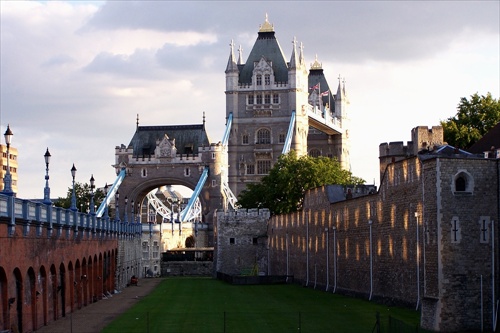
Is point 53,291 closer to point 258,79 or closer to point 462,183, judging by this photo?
point 462,183

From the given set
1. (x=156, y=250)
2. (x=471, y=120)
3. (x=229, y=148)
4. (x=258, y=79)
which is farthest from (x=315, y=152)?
(x=471, y=120)

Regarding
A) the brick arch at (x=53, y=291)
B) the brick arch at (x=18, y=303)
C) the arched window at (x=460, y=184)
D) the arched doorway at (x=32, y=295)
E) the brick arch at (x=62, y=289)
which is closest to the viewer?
the brick arch at (x=18, y=303)

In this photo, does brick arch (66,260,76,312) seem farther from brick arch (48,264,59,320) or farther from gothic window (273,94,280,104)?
gothic window (273,94,280,104)

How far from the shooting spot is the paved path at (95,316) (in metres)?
44.3

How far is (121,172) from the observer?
519ft

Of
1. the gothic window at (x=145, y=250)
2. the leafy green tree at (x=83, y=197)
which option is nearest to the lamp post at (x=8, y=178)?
the gothic window at (x=145, y=250)

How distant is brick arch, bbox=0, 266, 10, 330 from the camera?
3766 cm

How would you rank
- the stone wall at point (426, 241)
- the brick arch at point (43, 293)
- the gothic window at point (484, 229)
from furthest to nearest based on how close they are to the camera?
the brick arch at point (43, 293)
the gothic window at point (484, 229)
the stone wall at point (426, 241)

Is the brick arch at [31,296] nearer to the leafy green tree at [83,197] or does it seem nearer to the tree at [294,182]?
the tree at [294,182]

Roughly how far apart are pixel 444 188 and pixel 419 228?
516 cm

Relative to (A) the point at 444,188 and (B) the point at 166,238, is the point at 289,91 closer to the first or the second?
(B) the point at 166,238

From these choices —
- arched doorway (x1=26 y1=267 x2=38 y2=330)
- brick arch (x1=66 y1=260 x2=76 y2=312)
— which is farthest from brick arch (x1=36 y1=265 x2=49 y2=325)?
brick arch (x1=66 y1=260 x2=76 y2=312)

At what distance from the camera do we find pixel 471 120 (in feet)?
292

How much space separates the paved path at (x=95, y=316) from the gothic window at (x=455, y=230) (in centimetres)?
1403
